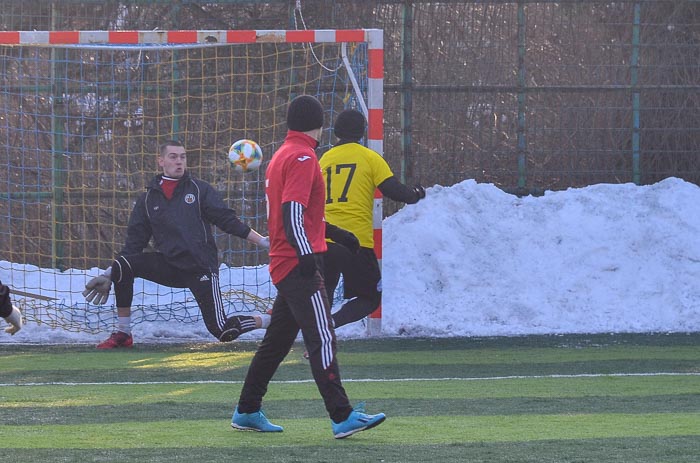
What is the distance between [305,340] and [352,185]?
339 centimetres

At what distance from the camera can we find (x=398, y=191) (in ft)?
31.7

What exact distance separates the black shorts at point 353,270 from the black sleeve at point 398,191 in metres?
0.49

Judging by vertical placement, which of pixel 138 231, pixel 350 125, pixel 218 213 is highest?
pixel 350 125

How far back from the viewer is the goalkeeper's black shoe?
10547 mm

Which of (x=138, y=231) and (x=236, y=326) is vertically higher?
(x=138, y=231)

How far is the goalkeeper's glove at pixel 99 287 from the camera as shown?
10.8 meters

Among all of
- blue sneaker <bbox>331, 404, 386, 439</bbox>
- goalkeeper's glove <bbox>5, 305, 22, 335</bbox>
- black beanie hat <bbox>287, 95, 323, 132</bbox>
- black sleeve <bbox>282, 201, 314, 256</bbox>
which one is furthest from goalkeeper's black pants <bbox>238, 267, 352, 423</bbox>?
goalkeeper's glove <bbox>5, 305, 22, 335</bbox>

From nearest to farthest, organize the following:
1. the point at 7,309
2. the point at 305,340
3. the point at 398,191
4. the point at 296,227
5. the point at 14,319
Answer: the point at 7,309 → the point at 14,319 → the point at 296,227 → the point at 305,340 → the point at 398,191

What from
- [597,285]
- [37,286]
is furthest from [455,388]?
[37,286]

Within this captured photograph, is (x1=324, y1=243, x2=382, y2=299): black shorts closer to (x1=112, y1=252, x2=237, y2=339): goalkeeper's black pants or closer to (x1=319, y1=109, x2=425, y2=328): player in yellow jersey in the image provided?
(x1=319, y1=109, x2=425, y2=328): player in yellow jersey

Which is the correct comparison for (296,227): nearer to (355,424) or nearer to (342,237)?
(342,237)

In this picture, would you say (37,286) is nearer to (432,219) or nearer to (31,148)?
(31,148)

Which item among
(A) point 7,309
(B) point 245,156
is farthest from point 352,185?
(A) point 7,309

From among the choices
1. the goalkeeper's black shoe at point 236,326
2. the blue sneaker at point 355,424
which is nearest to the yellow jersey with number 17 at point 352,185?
the goalkeeper's black shoe at point 236,326
